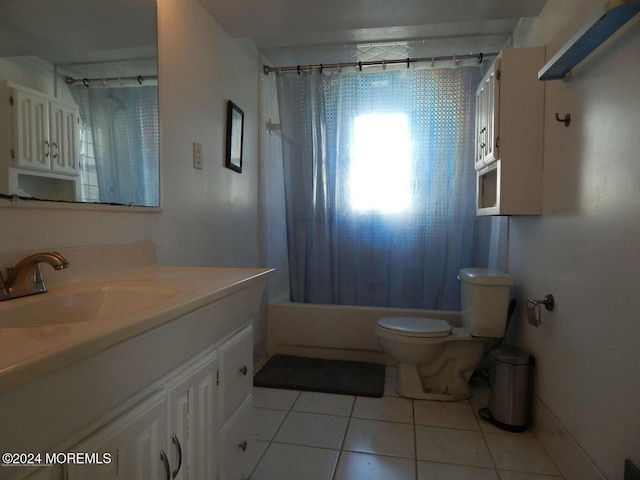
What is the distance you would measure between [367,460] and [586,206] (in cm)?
132

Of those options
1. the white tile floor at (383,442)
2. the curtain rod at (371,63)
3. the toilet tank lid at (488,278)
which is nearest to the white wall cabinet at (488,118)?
the curtain rod at (371,63)

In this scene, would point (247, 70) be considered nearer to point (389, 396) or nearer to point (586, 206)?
point (586, 206)

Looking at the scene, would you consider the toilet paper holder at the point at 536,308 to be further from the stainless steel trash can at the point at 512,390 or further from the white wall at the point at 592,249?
the stainless steel trash can at the point at 512,390

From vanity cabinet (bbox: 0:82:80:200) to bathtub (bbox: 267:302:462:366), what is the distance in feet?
6.16

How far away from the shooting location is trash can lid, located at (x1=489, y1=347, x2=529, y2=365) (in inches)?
72.4

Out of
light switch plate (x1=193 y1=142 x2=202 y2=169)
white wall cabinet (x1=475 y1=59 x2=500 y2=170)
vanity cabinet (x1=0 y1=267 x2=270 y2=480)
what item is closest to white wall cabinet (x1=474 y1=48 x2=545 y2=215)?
white wall cabinet (x1=475 y1=59 x2=500 y2=170)

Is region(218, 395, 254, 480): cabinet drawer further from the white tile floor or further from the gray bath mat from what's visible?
the gray bath mat

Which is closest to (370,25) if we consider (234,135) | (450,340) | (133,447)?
(234,135)

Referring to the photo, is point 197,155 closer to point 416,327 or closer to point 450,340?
point 416,327

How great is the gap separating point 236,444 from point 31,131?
42.5 inches

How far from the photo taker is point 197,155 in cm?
179

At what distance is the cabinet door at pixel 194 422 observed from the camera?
0.87 metres

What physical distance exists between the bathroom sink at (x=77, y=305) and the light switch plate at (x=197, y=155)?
2.87ft

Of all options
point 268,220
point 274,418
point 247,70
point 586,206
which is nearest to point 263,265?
point 268,220
